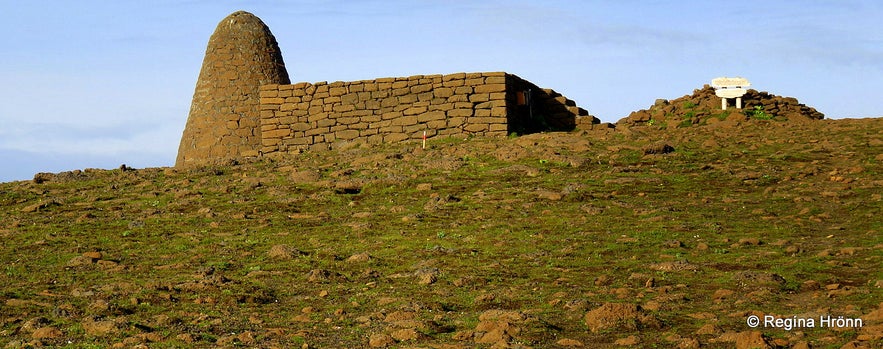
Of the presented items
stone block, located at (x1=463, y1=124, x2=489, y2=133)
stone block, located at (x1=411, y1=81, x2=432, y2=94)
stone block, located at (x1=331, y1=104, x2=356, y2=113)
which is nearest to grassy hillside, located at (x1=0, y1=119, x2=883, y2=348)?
stone block, located at (x1=463, y1=124, x2=489, y2=133)

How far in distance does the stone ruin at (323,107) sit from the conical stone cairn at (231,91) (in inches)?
0.8

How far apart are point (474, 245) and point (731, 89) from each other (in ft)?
34.5

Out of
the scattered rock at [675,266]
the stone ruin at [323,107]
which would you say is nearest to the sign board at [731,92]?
the stone ruin at [323,107]

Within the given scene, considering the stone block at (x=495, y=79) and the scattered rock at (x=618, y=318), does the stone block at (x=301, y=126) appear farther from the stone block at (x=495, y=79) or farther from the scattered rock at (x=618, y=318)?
the scattered rock at (x=618, y=318)

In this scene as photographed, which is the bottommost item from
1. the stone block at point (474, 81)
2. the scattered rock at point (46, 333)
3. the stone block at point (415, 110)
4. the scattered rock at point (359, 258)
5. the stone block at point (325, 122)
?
the scattered rock at point (46, 333)

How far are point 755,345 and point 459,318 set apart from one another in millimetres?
2893

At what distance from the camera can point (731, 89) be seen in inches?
906

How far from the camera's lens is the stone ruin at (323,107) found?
867 inches

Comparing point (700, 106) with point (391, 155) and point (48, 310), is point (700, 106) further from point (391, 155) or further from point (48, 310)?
point (48, 310)

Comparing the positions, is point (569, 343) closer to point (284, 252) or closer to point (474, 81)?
point (284, 252)

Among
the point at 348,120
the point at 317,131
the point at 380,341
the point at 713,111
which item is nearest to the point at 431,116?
the point at 348,120

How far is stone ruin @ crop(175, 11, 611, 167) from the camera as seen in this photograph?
22.0 metres

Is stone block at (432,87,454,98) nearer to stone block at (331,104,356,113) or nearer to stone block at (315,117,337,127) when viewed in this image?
stone block at (331,104,356,113)

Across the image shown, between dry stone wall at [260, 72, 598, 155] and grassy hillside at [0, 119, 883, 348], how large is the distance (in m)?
0.58
